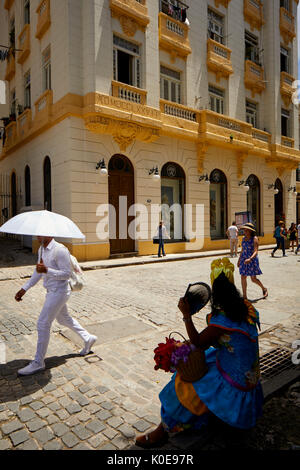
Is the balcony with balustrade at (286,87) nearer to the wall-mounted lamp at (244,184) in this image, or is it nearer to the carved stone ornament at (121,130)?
the wall-mounted lamp at (244,184)

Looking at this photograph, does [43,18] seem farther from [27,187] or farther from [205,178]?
[205,178]

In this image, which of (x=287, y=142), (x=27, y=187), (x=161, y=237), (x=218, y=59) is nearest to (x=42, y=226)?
(x=161, y=237)

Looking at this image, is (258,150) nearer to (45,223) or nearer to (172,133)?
(172,133)

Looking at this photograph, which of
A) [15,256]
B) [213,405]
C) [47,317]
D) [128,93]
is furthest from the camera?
[128,93]

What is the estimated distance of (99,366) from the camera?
3.75m

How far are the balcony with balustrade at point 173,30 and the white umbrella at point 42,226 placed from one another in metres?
14.8

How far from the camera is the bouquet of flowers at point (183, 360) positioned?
7.50ft

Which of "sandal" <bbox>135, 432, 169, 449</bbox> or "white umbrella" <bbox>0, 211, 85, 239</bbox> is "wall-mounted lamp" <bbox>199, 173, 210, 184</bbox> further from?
"sandal" <bbox>135, 432, 169, 449</bbox>

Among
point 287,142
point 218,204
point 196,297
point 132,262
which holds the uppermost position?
point 287,142

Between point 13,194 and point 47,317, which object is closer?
point 47,317

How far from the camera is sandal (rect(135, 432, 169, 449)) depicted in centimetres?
236

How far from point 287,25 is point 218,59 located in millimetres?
9297

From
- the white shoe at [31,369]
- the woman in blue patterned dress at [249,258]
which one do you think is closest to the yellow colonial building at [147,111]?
the woman in blue patterned dress at [249,258]
